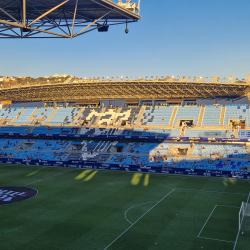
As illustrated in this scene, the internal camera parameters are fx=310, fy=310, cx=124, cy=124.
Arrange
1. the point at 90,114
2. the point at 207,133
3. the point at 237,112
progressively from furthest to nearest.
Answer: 1. the point at 90,114
2. the point at 237,112
3. the point at 207,133

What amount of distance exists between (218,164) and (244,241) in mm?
28589

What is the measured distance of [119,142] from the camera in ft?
208

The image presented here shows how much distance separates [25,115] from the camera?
263 feet

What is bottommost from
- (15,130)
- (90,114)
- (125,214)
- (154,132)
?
(125,214)

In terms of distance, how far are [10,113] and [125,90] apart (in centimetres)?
3415

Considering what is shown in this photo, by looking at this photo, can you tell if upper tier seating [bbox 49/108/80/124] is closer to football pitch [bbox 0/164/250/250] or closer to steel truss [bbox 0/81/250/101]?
steel truss [bbox 0/81/250/101]

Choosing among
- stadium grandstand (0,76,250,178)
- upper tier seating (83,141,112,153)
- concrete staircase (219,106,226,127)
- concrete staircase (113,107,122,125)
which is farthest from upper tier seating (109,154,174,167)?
concrete staircase (219,106,226,127)

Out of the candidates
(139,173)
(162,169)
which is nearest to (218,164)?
(162,169)

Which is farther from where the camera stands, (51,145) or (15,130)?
(15,130)

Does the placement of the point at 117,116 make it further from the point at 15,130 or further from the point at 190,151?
the point at 15,130

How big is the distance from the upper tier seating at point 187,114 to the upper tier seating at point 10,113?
42731 millimetres

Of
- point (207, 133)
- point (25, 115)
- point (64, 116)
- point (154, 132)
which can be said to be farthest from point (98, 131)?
point (25, 115)

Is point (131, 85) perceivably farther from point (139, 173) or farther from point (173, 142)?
point (139, 173)

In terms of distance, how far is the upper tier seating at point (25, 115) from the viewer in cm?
7794
